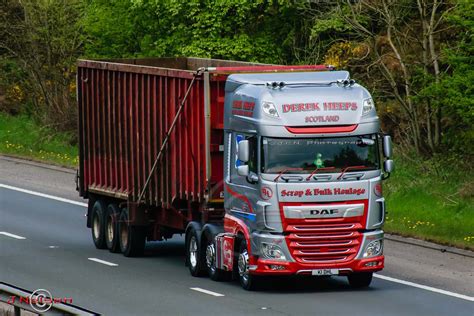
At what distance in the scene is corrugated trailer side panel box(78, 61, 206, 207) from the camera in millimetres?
25156

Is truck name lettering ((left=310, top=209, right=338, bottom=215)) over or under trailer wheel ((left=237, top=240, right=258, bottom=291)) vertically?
over

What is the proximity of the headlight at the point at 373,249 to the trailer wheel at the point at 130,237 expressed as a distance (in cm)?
628

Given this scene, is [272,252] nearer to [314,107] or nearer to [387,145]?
[314,107]

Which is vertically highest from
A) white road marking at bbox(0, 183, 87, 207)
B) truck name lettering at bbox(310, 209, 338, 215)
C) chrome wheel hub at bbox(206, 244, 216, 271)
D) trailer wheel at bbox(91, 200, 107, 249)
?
truck name lettering at bbox(310, 209, 338, 215)

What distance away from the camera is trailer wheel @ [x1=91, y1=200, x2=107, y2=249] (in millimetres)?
29438

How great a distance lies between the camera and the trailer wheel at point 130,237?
27.9 m

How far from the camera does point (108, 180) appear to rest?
1138 inches

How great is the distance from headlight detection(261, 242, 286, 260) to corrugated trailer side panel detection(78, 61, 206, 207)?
248cm

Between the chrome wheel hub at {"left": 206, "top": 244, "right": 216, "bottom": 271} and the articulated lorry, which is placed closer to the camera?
the articulated lorry

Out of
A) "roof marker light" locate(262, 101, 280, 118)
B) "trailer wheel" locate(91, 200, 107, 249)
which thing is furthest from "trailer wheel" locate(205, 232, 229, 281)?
"trailer wheel" locate(91, 200, 107, 249)

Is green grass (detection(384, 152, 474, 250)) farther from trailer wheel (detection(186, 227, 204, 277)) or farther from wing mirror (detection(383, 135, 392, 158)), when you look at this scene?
trailer wheel (detection(186, 227, 204, 277))

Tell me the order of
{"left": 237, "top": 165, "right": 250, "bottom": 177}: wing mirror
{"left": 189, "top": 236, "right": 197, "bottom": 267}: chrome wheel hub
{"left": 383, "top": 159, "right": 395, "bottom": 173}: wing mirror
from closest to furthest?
{"left": 237, "top": 165, "right": 250, "bottom": 177}: wing mirror, {"left": 383, "top": 159, "right": 395, "bottom": 173}: wing mirror, {"left": 189, "top": 236, "right": 197, "bottom": 267}: chrome wheel hub

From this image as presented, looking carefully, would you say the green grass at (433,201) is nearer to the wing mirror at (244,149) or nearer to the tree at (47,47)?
the wing mirror at (244,149)

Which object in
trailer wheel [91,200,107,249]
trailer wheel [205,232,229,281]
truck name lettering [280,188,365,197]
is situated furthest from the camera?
trailer wheel [91,200,107,249]
